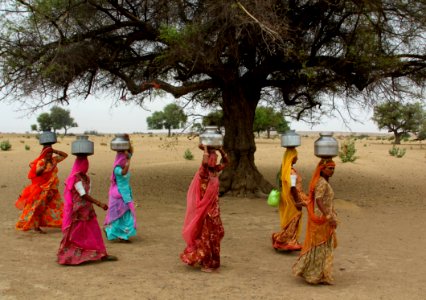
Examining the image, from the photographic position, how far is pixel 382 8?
960cm

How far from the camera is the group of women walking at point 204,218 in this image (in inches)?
207

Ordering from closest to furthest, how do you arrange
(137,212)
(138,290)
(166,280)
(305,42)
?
1. (138,290)
2. (166,280)
3. (137,212)
4. (305,42)

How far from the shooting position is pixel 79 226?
6066mm

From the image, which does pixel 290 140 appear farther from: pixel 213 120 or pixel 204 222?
pixel 213 120

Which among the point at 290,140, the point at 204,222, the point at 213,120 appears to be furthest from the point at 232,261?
the point at 213,120

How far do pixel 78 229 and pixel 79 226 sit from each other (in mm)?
40

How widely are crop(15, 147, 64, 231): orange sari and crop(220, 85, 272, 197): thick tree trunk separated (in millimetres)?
5253

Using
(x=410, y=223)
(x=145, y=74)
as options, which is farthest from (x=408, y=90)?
(x=145, y=74)

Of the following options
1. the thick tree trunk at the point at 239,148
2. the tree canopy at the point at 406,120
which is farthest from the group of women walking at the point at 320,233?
the tree canopy at the point at 406,120

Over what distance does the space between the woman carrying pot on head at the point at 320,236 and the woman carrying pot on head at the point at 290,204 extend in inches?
44.5

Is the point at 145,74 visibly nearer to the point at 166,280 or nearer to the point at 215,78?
the point at 215,78

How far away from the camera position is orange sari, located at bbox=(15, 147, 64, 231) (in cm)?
800

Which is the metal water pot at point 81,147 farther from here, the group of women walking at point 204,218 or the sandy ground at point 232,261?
the sandy ground at point 232,261

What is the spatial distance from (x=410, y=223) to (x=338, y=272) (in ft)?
13.7
